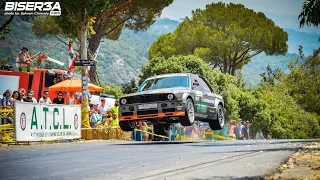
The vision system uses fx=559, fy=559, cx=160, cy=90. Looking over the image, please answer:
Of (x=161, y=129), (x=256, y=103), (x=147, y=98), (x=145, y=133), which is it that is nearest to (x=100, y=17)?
(x=145, y=133)

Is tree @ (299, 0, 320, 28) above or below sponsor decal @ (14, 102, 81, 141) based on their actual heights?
above

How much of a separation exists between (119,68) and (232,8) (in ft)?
414

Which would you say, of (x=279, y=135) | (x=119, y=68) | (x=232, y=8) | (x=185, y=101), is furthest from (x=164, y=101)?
(x=119, y=68)

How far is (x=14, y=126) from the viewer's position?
15.6 metres

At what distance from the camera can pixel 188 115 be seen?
15734 mm

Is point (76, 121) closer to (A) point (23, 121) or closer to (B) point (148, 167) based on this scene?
(A) point (23, 121)

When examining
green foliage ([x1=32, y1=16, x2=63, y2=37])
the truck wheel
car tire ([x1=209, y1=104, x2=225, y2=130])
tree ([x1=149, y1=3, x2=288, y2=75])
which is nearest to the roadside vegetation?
tree ([x1=149, y1=3, x2=288, y2=75])

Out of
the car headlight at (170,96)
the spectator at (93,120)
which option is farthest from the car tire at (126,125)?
the spectator at (93,120)

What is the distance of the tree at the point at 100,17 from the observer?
2227cm

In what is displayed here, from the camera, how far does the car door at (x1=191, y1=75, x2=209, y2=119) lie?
16.5m

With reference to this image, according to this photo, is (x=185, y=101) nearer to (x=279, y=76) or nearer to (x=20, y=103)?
(x=20, y=103)

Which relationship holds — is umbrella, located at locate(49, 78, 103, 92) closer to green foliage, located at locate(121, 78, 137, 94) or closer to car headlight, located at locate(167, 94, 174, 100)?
car headlight, located at locate(167, 94, 174, 100)

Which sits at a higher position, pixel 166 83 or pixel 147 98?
pixel 166 83

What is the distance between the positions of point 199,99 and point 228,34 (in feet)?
119
